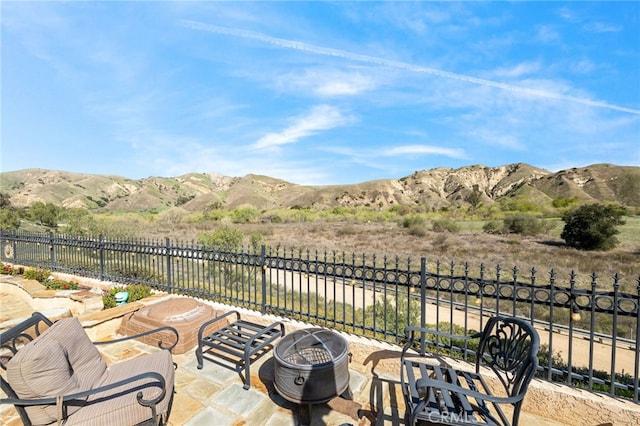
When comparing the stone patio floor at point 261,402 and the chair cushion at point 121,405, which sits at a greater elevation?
the chair cushion at point 121,405

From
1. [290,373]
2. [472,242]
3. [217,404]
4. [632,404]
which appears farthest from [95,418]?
[472,242]

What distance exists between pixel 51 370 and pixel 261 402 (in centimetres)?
184

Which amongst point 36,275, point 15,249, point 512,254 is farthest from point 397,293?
point 512,254

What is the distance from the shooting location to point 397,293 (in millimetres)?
3758

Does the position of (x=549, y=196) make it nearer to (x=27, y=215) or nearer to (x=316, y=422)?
(x=316, y=422)

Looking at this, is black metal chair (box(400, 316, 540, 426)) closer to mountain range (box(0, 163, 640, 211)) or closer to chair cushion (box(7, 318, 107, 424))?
chair cushion (box(7, 318, 107, 424))

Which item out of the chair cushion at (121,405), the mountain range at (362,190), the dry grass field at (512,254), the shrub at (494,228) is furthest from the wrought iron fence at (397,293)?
the mountain range at (362,190)

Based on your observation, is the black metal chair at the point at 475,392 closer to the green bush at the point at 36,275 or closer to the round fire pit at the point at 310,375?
the round fire pit at the point at 310,375

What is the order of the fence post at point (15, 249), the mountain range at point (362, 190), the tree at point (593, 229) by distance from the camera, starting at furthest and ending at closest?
the mountain range at point (362, 190), the tree at point (593, 229), the fence post at point (15, 249)

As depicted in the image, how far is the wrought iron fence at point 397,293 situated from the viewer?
2.85m

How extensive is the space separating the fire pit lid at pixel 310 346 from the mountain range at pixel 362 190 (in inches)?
2324

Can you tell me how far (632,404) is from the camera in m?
2.57

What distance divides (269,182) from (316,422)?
10935 cm

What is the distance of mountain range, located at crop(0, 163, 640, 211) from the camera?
196ft
